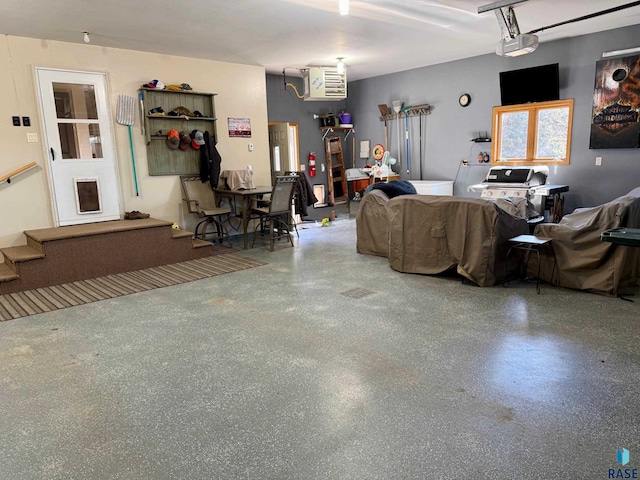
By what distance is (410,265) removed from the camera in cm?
487

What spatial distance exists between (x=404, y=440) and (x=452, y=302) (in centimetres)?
208

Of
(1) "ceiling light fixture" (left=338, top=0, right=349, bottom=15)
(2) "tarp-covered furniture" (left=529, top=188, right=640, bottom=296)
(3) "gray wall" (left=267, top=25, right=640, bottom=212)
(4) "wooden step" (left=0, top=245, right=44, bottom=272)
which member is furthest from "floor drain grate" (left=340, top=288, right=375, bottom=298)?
(3) "gray wall" (left=267, top=25, right=640, bottom=212)

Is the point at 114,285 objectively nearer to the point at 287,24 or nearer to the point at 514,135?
the point at 287,24

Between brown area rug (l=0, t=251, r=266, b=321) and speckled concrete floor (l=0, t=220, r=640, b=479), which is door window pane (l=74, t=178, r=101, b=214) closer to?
brown area rug (l=0, t=251, r=266, b=321)

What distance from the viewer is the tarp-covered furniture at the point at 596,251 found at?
12.6 feet

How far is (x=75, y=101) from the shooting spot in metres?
5.59

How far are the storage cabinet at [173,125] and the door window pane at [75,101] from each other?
2.17ft

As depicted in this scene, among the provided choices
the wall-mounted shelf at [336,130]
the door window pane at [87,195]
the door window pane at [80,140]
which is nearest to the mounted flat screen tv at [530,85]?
the wall-mounted shelf at [336,130]

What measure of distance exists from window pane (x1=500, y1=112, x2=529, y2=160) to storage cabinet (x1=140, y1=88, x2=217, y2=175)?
4.71 meters

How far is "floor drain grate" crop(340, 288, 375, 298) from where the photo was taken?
4.21 metres

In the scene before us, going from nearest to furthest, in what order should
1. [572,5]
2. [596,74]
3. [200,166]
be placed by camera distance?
[572,5] → [596,74] → [200,166]

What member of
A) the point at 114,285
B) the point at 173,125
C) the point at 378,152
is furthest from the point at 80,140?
the point at 378,152

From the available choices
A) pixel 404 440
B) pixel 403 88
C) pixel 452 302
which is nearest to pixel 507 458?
pixel 404 440

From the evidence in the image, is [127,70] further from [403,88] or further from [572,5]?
[572,5]
